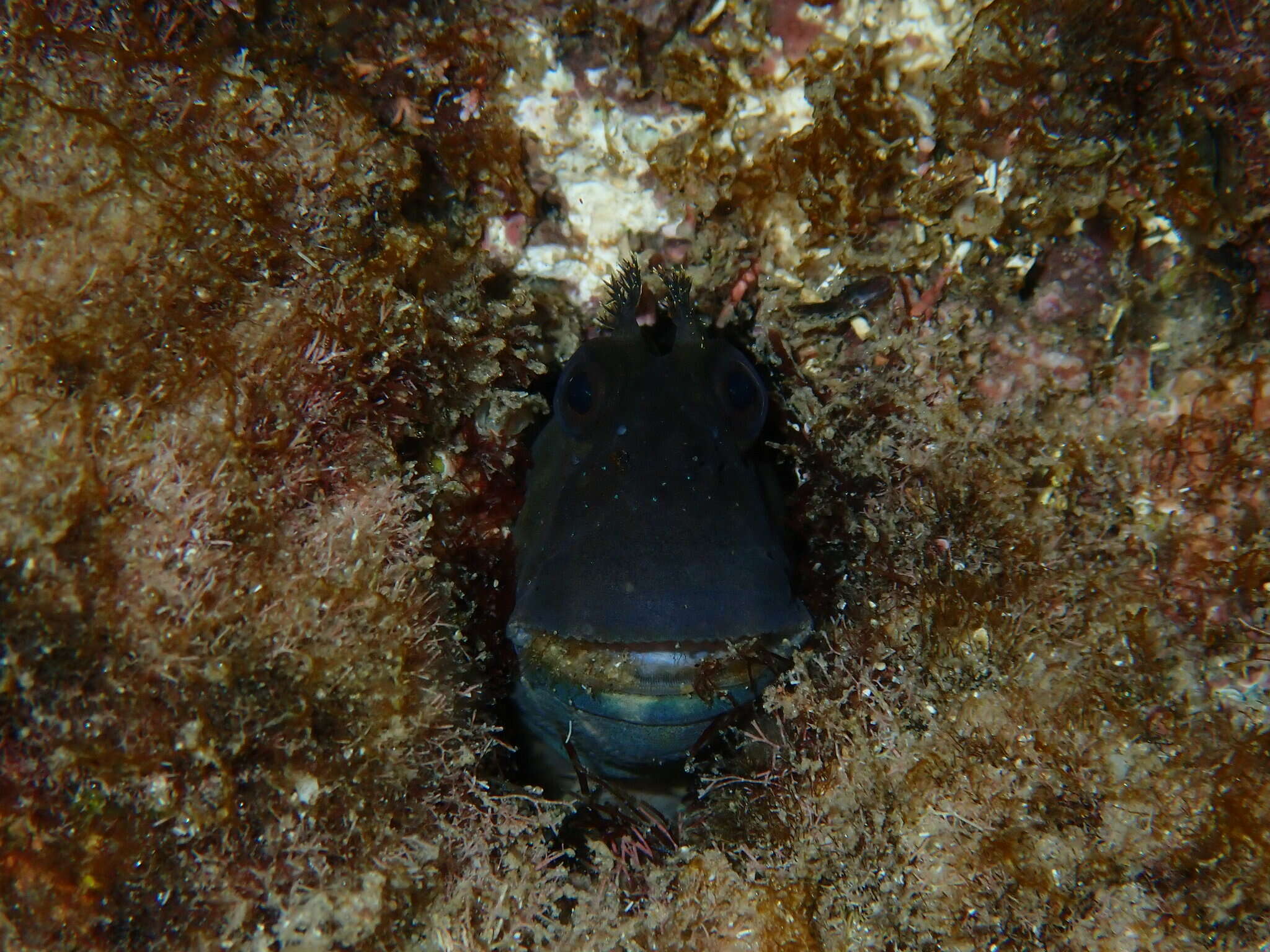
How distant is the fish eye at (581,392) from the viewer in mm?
3463

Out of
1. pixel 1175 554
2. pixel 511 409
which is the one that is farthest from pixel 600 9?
pixel 1175 554

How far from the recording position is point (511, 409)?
11.1ft

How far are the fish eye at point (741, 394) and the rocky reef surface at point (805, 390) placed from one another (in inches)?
14.5

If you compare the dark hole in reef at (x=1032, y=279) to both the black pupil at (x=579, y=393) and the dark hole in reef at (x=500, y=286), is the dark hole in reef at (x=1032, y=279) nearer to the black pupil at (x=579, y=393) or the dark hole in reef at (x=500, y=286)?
the black pupil at (x=579, y=393)

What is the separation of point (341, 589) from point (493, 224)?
6.28 ft

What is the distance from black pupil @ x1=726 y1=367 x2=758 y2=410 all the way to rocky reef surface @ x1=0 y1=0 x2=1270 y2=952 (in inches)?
16.3

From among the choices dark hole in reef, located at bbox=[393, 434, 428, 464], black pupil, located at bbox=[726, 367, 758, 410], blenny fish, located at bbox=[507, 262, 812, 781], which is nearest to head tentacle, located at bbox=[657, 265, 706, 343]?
blenny fish, located at bbox=[507, 262, 812, 781]

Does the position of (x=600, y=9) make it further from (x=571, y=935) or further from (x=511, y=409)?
(x=571, y=935)

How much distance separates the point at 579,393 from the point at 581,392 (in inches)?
0.5

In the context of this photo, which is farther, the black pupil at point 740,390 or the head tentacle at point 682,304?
the black pupil at point 740,390

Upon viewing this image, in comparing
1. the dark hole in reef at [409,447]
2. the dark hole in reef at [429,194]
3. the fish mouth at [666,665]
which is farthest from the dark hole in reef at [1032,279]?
the dark hole in reef at [409,447]

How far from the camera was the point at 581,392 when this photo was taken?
138 inches

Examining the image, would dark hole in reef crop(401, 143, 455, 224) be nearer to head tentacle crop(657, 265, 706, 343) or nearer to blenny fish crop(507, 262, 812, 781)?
blenny fish crop(507, 262, 812, 781)

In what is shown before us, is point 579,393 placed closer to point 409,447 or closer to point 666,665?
point 409,447
